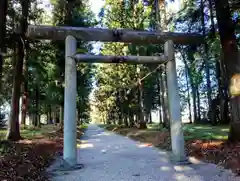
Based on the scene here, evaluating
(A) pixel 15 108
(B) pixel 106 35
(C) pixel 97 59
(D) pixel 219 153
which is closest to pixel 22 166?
(C) pixel 97 59

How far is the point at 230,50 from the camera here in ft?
25.6

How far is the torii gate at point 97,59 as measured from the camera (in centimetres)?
667

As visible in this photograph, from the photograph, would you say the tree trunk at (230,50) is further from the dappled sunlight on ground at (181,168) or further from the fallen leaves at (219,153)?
the dappled sunlight on ground at (181,168)

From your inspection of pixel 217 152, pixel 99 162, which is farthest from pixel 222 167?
pixel 99 162

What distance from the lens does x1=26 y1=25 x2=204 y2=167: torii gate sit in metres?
6.67

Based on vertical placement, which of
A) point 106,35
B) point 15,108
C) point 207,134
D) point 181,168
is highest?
point 106,35

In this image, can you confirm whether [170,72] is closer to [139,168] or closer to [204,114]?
[139,168]

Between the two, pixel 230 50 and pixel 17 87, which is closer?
pixel 230 50

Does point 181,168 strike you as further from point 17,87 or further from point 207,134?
point 17,87

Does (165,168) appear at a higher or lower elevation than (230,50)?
lower

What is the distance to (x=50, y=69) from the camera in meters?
19.2

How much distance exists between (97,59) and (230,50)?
4497 mm

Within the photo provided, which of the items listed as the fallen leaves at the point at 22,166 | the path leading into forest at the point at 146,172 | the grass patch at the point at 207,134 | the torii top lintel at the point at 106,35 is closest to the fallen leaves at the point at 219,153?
the path leading into forest at the point at 146,172

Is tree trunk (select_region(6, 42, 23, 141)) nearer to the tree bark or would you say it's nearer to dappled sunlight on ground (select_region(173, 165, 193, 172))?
the tree bark
